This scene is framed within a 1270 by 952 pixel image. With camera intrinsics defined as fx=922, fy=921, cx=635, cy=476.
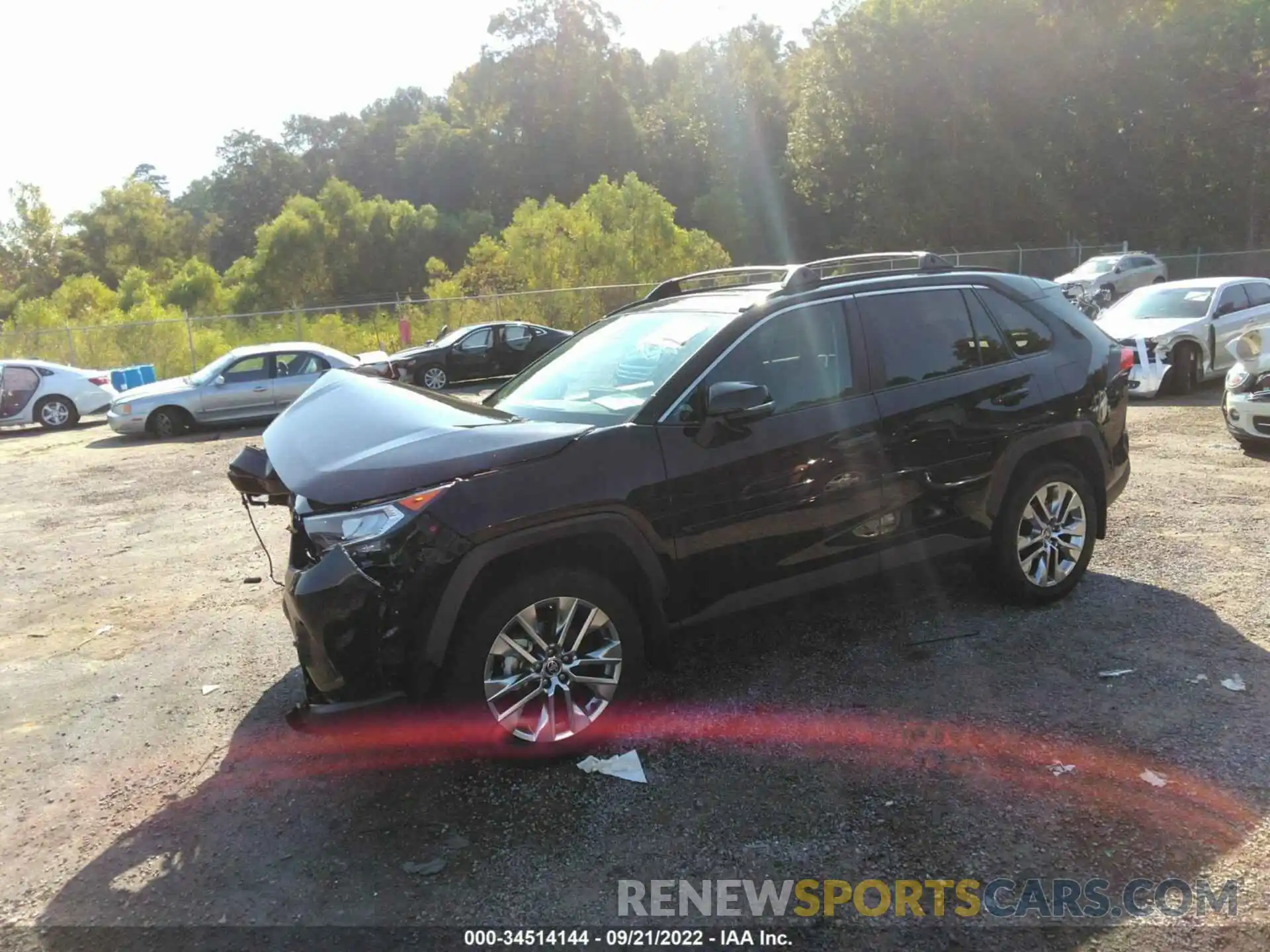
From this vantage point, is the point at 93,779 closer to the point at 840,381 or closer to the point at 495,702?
the point at 495,702

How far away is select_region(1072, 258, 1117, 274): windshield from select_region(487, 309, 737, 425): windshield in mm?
26332

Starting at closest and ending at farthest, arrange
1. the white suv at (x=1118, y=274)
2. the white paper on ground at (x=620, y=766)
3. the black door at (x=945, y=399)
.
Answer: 1. the white paper on ground at (x=620, y=766)
2. the black door at (x=945, y=399)
3. the white suv at (x=1118, y=274)

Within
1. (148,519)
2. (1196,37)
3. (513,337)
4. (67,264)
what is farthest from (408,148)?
(148,519)

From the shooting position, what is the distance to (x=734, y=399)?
3770 millimetres

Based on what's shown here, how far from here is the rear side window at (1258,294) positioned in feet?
43.2

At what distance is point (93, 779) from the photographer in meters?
3.87

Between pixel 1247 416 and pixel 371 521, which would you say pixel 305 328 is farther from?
pixel 371 521

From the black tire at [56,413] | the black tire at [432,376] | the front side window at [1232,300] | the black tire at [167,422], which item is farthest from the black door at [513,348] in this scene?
the front side window at [1232,300]

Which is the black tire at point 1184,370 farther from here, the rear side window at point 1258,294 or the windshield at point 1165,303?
the rear side window at point 1258,294

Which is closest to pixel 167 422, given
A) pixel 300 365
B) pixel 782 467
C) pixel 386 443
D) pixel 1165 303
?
pixel 300 365

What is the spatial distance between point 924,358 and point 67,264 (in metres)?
58.8

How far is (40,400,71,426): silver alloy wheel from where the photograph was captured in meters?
15.9

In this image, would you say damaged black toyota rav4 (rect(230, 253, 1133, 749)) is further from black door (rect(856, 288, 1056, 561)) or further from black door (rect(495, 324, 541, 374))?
black door (rect(495, 324, 541, 374))

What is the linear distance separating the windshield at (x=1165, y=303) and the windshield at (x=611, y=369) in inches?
436
